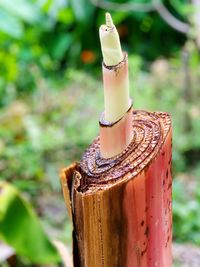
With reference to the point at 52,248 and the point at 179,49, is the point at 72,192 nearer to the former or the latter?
the point at 52,248

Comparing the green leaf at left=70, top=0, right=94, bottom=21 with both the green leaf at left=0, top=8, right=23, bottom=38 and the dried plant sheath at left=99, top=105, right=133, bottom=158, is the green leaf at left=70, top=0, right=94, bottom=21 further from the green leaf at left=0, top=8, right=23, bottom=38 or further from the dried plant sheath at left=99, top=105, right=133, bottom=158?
the dried plant sheath at left=99, top=105, right=133, bottom=158

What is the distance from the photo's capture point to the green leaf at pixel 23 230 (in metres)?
1.00

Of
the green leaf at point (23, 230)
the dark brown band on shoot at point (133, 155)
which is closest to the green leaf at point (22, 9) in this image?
the green leaf at point (23, 230)

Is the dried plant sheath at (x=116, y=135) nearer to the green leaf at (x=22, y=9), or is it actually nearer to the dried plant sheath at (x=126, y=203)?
the dried plant sheath at (x=126, y=203)

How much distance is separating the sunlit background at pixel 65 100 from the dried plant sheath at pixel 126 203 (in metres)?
0.54

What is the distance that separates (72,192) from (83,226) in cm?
3

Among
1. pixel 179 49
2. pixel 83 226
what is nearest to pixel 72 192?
pixel 83 226

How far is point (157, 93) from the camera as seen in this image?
2.41 metres

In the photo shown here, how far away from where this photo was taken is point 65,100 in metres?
2.30

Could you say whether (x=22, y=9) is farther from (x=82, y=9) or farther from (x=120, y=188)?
(x=120, y=188)

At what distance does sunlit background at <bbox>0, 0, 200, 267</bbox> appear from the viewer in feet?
3.93

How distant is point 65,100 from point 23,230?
132 centimetres

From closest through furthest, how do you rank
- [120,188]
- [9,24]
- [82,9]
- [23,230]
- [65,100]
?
[120,188] → [23,230] → [65,100] → [9,24] → [82,9]

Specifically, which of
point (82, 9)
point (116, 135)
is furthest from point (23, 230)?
point (82, 9)
